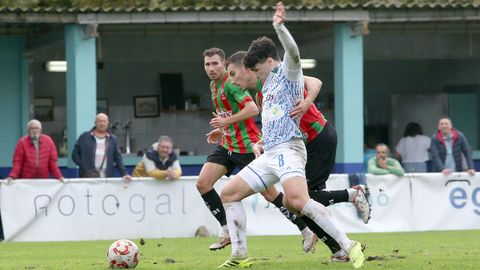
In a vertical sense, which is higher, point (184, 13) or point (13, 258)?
point (184, 13)

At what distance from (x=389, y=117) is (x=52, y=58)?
7330 mm

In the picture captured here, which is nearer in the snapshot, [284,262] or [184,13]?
[284,262]

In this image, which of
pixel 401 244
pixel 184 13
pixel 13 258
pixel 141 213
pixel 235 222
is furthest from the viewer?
pixel 184 13

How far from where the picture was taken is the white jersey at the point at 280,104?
33.8 feet

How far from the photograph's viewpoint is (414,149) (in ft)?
81.0

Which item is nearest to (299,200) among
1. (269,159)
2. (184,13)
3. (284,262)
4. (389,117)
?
(269,159)

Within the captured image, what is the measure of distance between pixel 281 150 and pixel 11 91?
51.5 ft

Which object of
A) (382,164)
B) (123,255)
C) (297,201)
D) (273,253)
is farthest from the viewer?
(382,164)

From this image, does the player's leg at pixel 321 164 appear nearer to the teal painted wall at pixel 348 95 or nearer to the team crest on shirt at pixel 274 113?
the team crest on shirt at pixel 274 113

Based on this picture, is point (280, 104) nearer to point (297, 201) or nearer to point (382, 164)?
point (297, 201)

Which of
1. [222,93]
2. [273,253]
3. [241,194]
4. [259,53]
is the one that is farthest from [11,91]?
[259,53]

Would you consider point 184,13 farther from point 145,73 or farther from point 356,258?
point 356,258

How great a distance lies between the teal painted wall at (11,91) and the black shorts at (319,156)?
48.0 feet

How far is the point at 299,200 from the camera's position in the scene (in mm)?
10148
